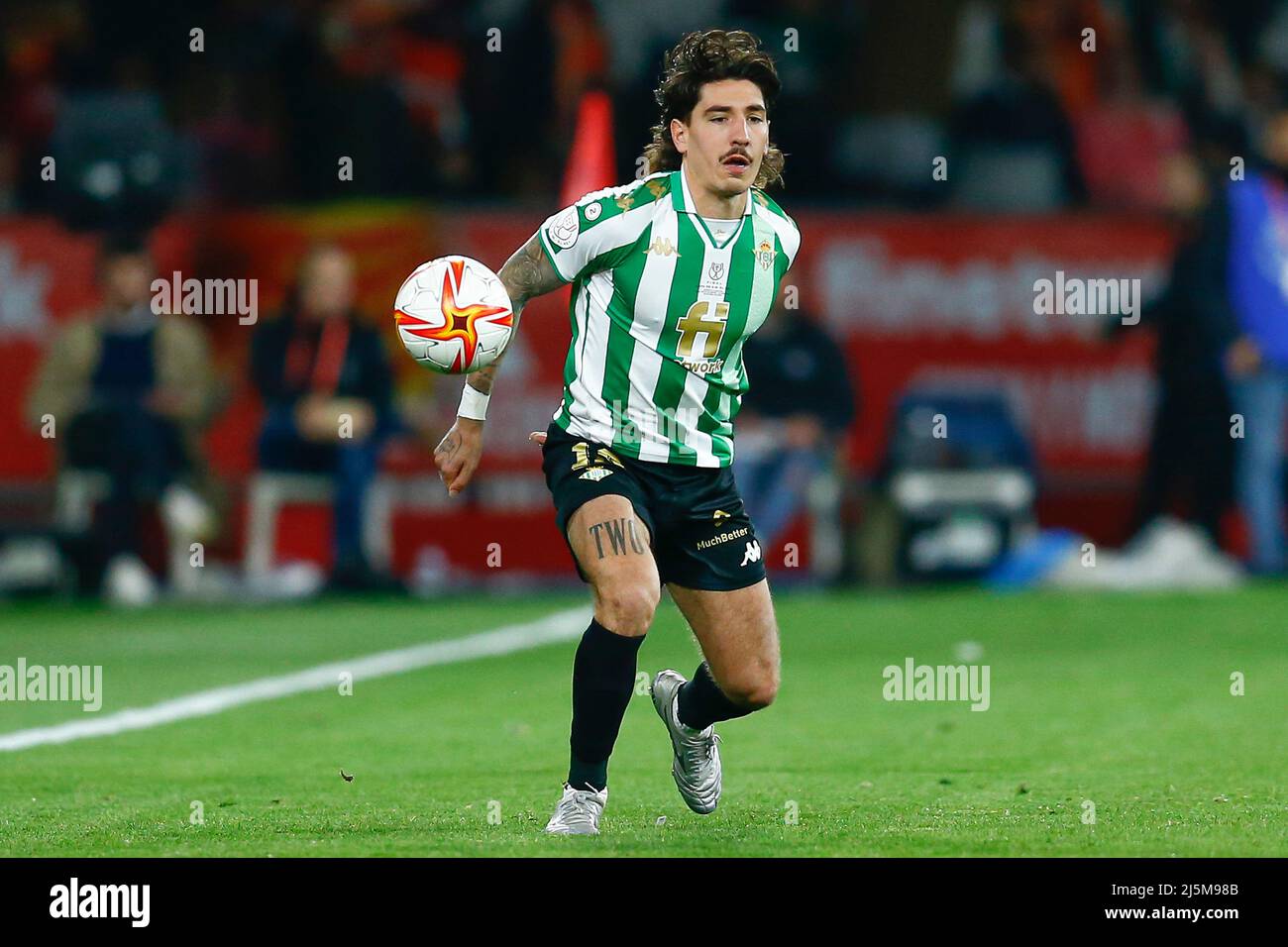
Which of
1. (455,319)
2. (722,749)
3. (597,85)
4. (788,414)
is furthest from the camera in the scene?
(597,85)

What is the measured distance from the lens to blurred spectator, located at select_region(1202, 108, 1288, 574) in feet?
51.9

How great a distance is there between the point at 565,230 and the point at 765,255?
64cm

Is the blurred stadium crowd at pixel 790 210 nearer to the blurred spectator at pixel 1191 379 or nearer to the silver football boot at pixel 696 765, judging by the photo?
the blurred spectator at pixel 1191 379

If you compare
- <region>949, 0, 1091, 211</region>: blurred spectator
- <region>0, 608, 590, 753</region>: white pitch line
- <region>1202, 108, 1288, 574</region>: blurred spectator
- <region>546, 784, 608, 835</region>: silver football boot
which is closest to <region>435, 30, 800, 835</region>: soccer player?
<region>546, 784, 608, 835</region>: silver football boot

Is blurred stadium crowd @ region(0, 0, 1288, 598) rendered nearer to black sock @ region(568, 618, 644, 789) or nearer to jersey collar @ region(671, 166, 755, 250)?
jersey collar @ region(671, 166, 755, 250)

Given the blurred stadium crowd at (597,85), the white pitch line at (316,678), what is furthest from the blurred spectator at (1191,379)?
the white pitch line at (316,678)

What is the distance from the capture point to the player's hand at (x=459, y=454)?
22.9 ft

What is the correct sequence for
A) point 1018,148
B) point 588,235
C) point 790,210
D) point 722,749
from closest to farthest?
point 588,235 < point 722,749 < point 790,210 < point 1018,148

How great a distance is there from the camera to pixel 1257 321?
16109 millimetres

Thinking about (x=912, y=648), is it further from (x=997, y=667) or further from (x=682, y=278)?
(x=682, y=278)

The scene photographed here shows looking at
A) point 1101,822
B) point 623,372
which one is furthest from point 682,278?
point 1101,822

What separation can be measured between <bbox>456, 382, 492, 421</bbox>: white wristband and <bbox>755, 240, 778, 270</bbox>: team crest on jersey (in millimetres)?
943

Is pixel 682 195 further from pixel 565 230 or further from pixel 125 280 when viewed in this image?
pixel 125 280

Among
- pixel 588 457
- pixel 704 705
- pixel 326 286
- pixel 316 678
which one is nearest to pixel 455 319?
pixel 588 457
